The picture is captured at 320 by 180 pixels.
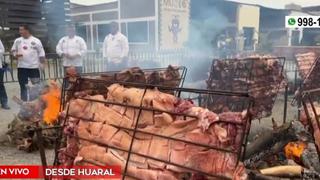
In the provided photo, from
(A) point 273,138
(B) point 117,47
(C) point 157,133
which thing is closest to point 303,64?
(B) point 117,47

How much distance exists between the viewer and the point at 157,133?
2740 millimetres

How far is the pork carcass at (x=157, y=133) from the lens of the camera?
2381 mm

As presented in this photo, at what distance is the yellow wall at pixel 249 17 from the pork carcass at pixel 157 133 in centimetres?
2560

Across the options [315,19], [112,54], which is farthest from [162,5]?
[112,54]

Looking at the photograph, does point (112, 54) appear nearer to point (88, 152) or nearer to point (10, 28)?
point (88, 152)

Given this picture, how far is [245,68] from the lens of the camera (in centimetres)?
668

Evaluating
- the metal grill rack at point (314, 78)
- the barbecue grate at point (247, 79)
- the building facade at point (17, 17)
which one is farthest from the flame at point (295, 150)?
the building facade at point (17, 17)

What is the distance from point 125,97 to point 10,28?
14.0 metres

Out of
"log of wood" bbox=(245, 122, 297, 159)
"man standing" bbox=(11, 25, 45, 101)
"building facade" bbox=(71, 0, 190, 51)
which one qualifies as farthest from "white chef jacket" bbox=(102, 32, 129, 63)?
"building facade" bbox=(71, 0, 190, 51)

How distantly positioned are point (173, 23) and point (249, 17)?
1542 cm

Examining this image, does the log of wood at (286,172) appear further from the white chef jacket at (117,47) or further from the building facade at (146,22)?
the building facade at (146,22)

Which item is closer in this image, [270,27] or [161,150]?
[161,150]

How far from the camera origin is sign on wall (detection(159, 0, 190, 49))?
16.4 meters

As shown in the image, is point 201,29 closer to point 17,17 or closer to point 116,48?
point 17,17
